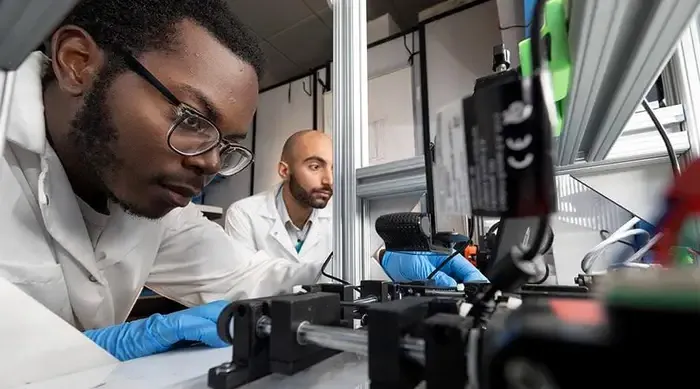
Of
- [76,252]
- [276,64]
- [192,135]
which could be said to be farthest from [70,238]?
[276,64]

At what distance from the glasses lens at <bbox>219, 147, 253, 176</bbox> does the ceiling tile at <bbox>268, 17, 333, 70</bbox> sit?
1.71m

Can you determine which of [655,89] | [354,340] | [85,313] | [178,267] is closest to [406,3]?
[655,89]

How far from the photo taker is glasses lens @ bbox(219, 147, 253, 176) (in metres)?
1.03

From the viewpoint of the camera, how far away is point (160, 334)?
58cm

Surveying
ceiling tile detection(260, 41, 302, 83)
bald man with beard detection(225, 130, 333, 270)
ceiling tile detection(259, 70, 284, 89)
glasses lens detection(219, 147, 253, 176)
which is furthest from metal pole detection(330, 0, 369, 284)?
ceiling tile detection(259, 70, 284, 89)

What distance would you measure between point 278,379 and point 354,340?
134 millimetres

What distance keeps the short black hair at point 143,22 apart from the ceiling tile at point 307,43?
1776 millimetres

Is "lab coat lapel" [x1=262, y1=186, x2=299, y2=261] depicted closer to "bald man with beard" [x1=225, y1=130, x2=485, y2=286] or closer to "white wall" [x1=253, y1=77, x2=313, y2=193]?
"bald man with beard" [x1=225, y1=130, x2=485, y2=286]

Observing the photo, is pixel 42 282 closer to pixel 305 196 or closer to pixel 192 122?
pixel 192 122

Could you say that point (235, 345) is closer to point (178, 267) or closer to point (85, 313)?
point (85, 313)

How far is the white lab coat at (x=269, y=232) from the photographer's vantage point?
2119 millimetres

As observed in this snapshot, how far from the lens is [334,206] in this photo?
814 millimetres

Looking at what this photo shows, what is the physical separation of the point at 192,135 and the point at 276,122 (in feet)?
7.55

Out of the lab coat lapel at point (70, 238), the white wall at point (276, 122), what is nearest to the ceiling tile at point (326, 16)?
the white wall at point (276, 122)
